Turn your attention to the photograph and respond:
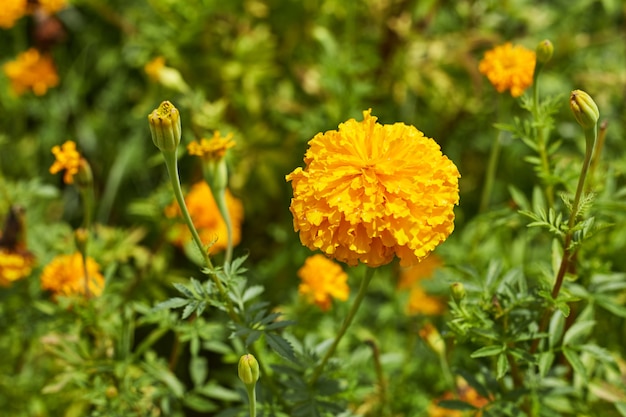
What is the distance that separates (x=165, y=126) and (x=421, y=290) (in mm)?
1162

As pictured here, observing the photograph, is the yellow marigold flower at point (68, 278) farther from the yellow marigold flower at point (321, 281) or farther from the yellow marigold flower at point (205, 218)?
the yellow marigold flower at point (321, 281)

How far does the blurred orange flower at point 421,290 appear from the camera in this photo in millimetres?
1934

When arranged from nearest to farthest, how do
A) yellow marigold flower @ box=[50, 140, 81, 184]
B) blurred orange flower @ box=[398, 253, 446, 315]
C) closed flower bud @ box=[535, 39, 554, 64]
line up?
closed flower bud @ box=[535, 39, 554, 64]
yellow marigold flower @ box=[50, 140, 81, 184]
blurred orange flower @ box=[398, 253, 446, 315]

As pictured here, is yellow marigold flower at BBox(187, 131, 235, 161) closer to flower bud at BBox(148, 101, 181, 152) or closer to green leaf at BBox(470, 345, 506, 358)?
flower bud at BBox(148, 101, 181, 152)

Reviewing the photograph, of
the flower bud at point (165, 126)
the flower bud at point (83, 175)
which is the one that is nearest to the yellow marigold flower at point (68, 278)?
the flower bud at point (83, 175)

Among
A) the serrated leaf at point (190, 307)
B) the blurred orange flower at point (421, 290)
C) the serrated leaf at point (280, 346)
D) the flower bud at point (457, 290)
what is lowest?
the blurred orange flower at point (421, 290)

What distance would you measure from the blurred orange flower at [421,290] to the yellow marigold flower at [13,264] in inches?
36.2

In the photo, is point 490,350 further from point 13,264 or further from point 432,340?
point 13,264

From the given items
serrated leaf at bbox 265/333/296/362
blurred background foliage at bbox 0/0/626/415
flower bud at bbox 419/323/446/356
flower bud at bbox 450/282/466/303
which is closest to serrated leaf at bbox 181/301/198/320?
serrated leaf at bbox 265/333/296/362

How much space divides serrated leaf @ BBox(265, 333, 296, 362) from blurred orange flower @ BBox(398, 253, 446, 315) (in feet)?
2.46

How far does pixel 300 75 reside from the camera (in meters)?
2.29

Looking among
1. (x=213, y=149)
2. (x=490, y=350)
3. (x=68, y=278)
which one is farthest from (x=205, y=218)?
(x=490, y=350)

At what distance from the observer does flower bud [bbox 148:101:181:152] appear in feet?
3.43

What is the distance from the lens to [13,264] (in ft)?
5.22
